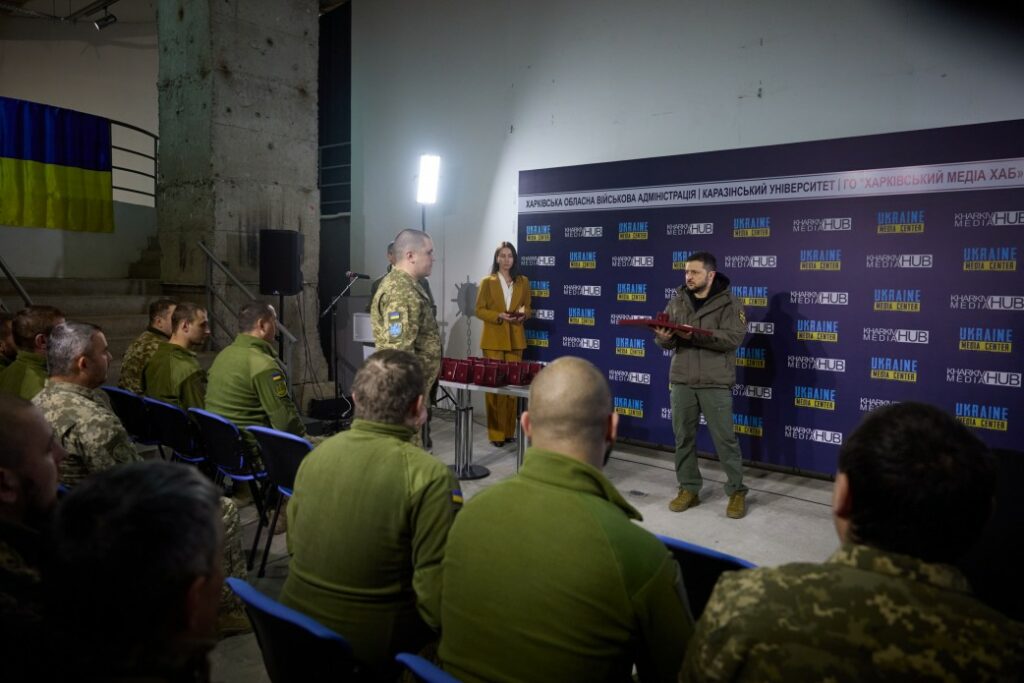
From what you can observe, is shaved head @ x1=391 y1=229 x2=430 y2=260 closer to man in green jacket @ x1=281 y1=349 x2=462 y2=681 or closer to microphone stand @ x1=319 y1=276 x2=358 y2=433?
man in green jacket @ x1=281 y1=349 x2=462 y2=681

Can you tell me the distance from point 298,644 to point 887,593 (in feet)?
3.46

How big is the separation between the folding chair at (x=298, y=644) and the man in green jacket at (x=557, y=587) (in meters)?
0.20

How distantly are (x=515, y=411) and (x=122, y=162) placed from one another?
7.22m

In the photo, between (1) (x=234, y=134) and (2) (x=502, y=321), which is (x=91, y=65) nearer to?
(1) (x=234, y=134)

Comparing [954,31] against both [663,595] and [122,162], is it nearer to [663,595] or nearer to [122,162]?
[663,595]

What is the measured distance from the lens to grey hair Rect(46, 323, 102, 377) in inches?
98.4

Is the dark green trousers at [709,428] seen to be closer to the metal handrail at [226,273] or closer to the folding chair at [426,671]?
the folding chair at [426,671]

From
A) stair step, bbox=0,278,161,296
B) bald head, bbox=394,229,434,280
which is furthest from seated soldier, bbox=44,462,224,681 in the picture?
stair step, bbox=0,278,161,296

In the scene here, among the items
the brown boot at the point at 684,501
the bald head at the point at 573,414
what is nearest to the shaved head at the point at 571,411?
the bald head at the point at 573,414

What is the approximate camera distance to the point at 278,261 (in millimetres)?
6066

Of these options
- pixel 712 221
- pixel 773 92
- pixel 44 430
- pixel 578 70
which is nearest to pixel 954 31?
pixel 773 92

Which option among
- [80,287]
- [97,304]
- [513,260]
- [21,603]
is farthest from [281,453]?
[80,287]

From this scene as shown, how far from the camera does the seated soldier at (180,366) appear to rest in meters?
3.75

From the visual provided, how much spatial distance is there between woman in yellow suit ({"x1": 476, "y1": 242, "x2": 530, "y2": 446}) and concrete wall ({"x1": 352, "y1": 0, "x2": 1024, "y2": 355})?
2.62 ft
